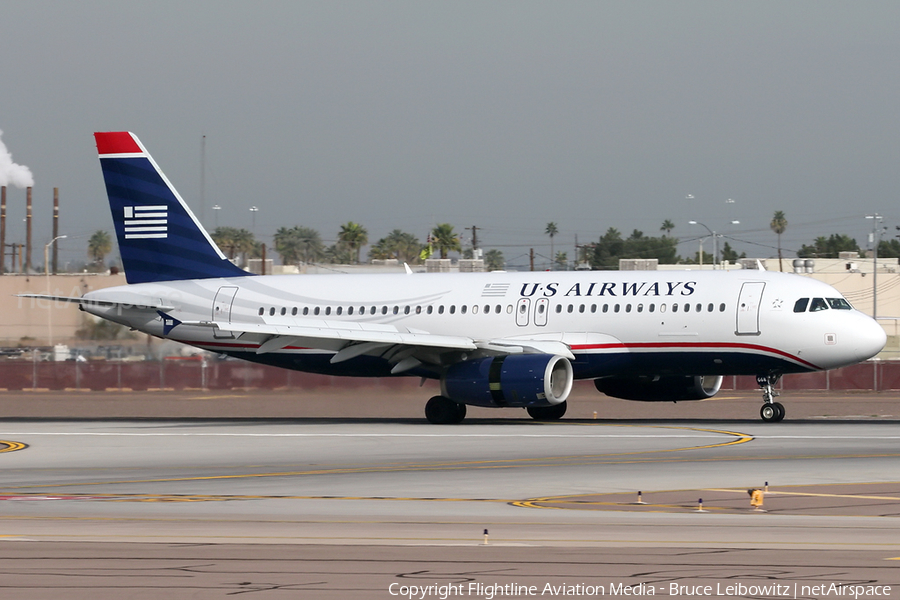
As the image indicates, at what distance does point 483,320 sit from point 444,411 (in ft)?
9.81

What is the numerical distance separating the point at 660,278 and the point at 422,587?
2524 cm

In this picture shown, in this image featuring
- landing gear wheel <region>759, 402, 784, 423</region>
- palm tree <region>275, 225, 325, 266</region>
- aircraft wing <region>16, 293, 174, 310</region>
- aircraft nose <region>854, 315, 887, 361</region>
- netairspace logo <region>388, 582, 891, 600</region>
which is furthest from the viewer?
palm tree <region>275, 225, 325, 266</region>

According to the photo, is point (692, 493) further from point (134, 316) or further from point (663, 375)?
point (134, 316)

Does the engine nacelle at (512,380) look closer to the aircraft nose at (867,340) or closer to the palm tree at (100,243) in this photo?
the aircraft nose at (867,340)

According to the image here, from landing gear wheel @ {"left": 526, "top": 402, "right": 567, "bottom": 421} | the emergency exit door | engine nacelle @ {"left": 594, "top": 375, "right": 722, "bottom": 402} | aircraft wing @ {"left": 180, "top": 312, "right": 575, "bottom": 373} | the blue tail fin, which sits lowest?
landing gear wheel @ {"left": 526, "top": 402, "right": 567, "bottom": 421}

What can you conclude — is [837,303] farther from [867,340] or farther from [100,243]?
[100,243]

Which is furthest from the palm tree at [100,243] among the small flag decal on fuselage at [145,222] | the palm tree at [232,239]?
the small flag decal on fuselage at [145,222]

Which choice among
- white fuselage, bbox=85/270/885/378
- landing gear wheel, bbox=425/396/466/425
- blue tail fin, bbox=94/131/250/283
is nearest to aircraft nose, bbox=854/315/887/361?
white fuselage, bbox=85/270/885/378

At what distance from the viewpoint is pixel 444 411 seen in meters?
35.7

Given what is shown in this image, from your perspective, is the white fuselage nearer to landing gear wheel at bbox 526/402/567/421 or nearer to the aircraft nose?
the aircraft nose

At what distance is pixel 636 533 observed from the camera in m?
14.1

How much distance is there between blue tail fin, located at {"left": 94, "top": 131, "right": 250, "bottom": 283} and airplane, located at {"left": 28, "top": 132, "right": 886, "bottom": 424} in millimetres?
44

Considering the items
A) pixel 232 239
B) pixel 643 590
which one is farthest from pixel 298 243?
pixel 643 590

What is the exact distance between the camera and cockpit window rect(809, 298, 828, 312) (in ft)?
109
